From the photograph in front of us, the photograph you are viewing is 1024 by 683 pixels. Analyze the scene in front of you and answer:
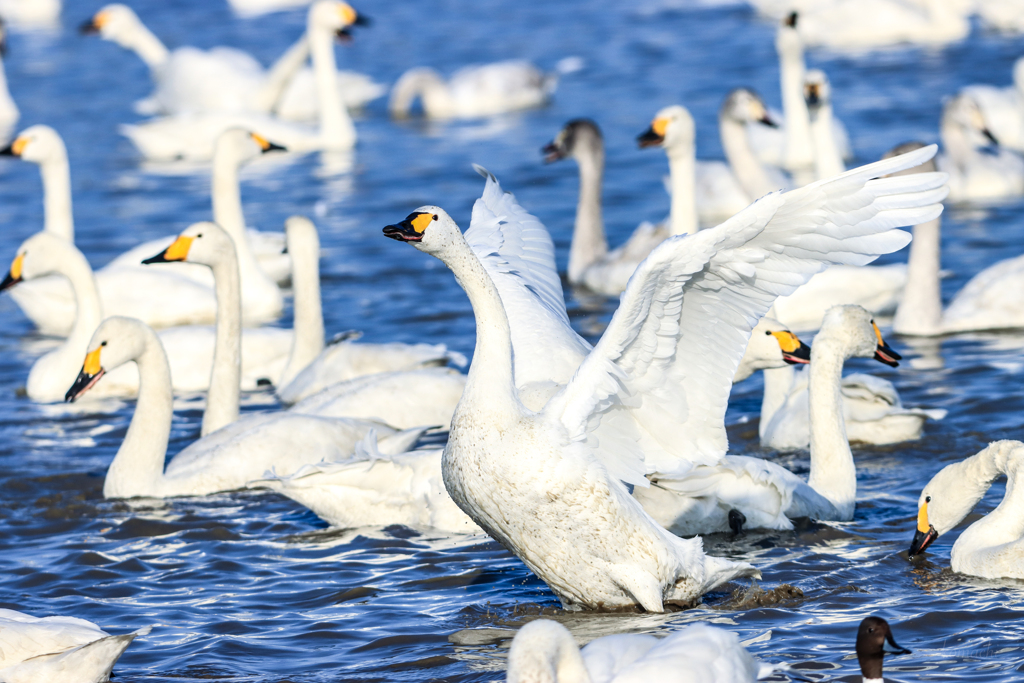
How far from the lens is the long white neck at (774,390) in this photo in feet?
30.7

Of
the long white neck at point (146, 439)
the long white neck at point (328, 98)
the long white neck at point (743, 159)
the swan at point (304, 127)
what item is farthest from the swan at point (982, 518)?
the long white neck at point (328, 98)

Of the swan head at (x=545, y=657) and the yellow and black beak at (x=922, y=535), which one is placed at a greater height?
the swan head at (x=545, y=657)

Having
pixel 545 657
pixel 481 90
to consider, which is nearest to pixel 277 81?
pixel 481 90

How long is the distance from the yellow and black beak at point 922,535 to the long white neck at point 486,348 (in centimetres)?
209

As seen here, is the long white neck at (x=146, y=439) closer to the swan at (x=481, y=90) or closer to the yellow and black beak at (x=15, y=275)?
the yellow and black beak at (x=15, y=275)

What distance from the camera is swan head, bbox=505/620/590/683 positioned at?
15.2 feet

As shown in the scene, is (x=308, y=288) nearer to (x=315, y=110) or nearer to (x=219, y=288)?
(x=219, y=288)

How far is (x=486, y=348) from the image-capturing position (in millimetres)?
6086

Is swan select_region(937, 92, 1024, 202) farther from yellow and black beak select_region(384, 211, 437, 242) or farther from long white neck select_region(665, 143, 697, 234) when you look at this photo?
yellow and black beak select_region(384, 211, 437, 242)

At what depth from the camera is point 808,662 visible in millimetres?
5930

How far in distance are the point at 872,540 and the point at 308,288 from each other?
15.7 ft

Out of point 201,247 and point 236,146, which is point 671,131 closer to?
point 236,146

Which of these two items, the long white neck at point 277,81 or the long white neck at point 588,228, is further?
the long white neck at point 277,81

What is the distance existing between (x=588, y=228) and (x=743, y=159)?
6.18 feet
